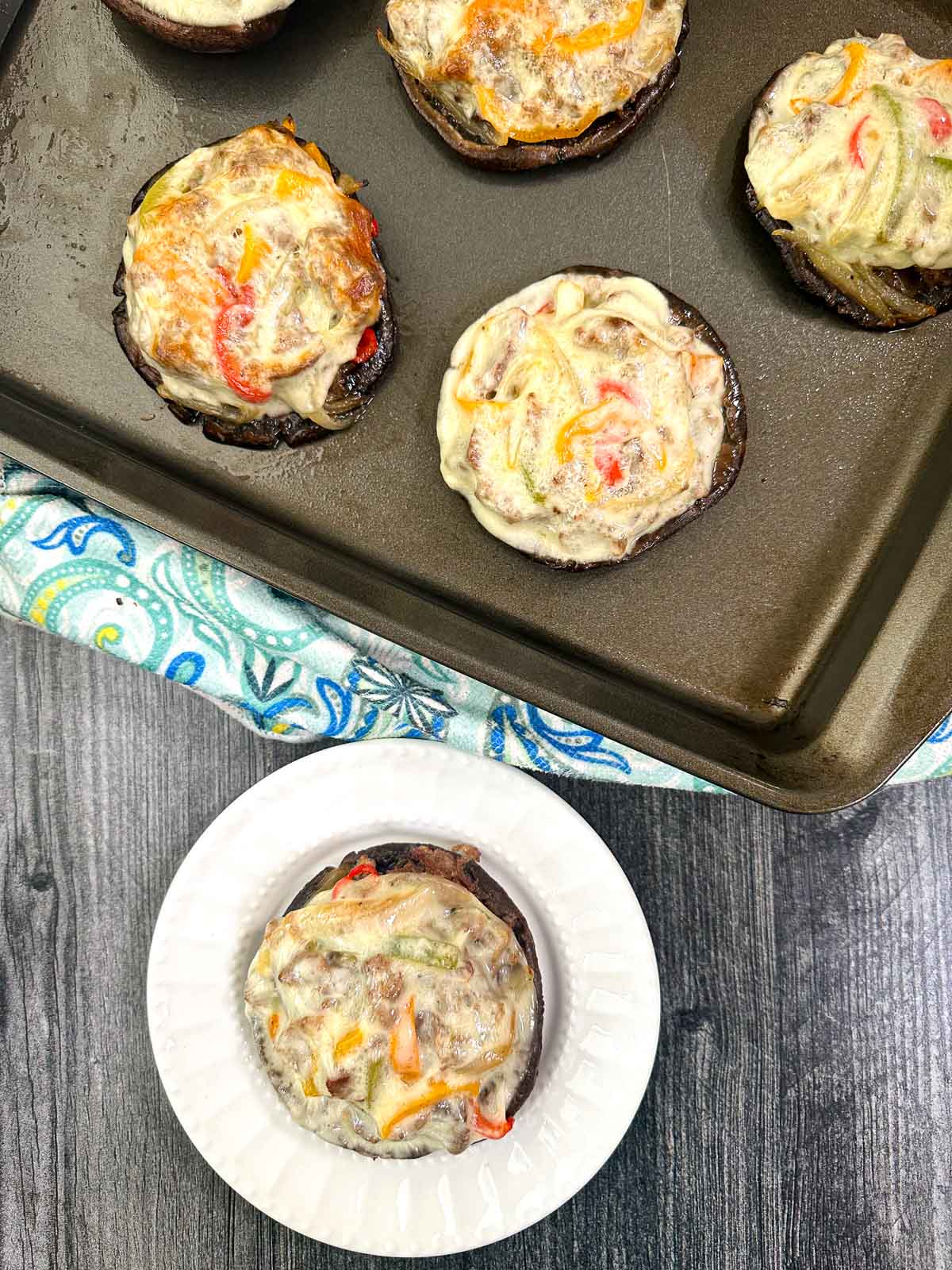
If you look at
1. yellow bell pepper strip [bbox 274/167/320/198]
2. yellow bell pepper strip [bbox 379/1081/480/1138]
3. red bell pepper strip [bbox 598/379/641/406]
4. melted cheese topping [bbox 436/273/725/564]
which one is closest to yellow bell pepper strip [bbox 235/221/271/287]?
yellow bell pepper strip [bbox 274/167/320/198]

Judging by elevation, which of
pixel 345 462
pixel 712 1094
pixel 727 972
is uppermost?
pixel 345 462

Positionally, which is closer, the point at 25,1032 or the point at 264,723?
the point at 264,723

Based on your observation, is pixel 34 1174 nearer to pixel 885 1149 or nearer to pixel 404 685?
pixel 404 685

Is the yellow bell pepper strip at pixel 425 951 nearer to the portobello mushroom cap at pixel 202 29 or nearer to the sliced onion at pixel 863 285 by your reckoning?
the sliced onion at pixel 863 285

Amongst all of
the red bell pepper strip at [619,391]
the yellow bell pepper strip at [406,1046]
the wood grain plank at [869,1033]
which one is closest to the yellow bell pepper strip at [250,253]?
the red bell pepper strip at [619,391]

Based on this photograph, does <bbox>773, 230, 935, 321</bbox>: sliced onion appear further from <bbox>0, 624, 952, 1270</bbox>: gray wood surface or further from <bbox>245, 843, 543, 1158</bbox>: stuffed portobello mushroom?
<bbox>245, 843, 543, 1158</bbox>: stuffed portobello mushroom

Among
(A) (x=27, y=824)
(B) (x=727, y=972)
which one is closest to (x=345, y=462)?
(A) (x=27, y=824)

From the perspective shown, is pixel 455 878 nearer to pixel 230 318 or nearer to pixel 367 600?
pixel 367 600

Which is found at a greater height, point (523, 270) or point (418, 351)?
point (523, 270)
